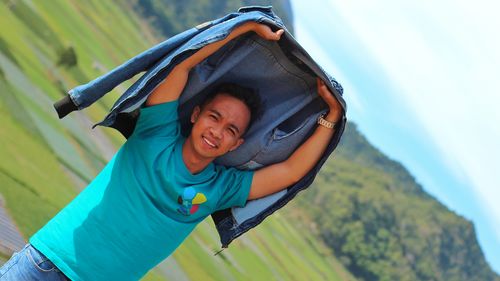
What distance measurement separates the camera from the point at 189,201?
3758 millimetres

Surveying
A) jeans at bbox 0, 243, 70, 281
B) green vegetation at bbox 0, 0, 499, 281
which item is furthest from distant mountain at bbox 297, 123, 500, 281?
jeans at bbox 0, 243, 70, 281

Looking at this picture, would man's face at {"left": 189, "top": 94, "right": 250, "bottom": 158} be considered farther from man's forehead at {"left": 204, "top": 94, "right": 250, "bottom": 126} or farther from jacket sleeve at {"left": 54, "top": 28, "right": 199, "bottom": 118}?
jacket sleeve at {"left": 54, "top": 28, "right": 199, "bottom": 118}

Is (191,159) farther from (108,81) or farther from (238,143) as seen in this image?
(108,81)

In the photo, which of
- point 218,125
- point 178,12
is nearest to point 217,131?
point 218,125

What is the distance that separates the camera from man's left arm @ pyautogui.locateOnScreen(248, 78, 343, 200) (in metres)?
4.21

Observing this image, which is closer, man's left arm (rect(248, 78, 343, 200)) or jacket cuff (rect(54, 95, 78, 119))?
jacket cuff (rect(54, 95, 78, 119))

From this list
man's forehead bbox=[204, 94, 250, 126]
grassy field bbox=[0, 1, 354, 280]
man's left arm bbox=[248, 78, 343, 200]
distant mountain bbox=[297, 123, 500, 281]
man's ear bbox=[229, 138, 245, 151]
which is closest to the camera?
man's forehead bbox=[204, 94, 250, 126]

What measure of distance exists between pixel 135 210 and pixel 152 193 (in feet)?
0.45

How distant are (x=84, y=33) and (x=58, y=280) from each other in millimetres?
37338

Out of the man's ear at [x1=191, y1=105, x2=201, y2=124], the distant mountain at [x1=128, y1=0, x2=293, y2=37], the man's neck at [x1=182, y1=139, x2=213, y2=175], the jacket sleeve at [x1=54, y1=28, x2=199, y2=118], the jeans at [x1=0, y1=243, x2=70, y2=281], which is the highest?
the jacket sleeve at [x1=54, y1=28, x2=199, y2=118]

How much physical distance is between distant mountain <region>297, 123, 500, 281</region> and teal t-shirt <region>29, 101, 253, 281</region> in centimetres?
8660

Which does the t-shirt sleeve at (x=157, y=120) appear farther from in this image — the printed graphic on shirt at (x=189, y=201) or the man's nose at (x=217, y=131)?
the printed graphic on shirt at (x=189, y=201)

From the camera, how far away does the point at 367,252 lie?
315 ft

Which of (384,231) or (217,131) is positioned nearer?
(217,131)
